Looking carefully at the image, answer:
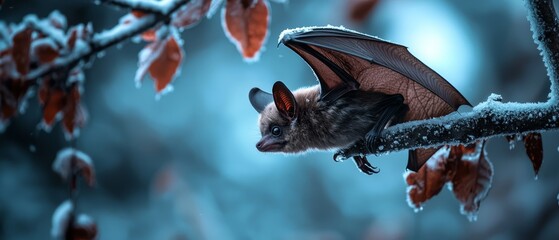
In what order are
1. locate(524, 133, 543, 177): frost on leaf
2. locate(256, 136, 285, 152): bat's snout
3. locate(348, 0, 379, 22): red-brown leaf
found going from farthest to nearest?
locate(348, 0, 379, 22): red-brown leaf
locate(256, 136, 285, 152): bat's snout
locate(524, 133, 543, 177): frost on leaf

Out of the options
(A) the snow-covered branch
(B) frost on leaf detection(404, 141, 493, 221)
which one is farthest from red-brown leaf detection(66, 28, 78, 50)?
(B) frost on leaf detection(404, 141, 493, 221)

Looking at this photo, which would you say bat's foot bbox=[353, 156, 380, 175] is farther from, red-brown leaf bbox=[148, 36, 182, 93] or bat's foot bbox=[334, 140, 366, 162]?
red-brown leaf bbox=[148, 36, 182, 93]

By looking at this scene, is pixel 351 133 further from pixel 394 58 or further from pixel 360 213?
pixel 360 213

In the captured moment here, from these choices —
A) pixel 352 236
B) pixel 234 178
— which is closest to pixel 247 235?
pixel 234 178

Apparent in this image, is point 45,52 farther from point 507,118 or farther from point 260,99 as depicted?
point 507,118

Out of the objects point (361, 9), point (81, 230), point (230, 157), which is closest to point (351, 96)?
point (81, 230)

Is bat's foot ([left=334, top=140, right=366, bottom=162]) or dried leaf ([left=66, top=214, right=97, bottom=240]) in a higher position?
dried leaf ([left=66, top=214, right=97, bottom=240])
